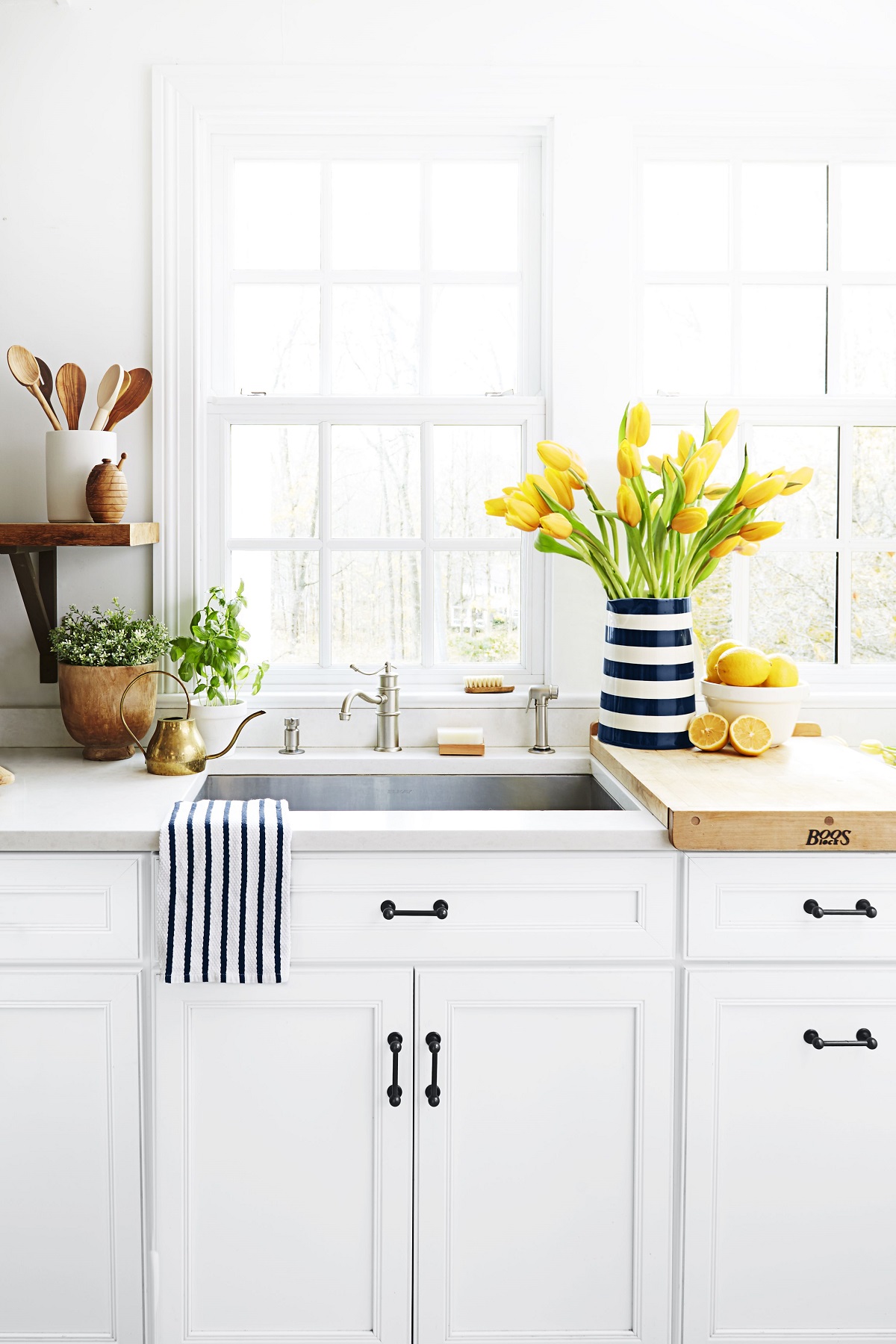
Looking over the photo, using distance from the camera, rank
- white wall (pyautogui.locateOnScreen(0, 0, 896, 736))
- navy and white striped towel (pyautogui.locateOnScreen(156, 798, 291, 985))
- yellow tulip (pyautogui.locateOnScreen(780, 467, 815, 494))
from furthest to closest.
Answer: white wall (pyautogui.locateOnScreen(0, 0, 896, 736))
yellow tulip (pyautogui.locateOnScreen(780, 467, 815, 494))
navy and white striped towel (pyautogui.locateOnScreen(156, 798, 291, 985))

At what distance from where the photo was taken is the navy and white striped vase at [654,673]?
222 cm

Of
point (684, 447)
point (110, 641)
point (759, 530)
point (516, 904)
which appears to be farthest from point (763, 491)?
point (110, 641)

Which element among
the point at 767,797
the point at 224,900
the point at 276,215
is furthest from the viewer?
the point at 276,215

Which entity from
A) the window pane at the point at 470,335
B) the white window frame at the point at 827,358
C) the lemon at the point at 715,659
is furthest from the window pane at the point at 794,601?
the window pane at the point at 470,335

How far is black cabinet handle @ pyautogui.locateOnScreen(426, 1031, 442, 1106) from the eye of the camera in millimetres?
1787

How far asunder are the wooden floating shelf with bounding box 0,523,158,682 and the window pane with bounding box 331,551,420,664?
1.43 feet

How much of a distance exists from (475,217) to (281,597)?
973mm

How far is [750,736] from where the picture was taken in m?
2.17

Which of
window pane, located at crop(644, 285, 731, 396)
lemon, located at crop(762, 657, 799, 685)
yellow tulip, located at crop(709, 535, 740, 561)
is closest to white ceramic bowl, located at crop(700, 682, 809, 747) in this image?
lemon, located at crop(762, 657, 799, 685)

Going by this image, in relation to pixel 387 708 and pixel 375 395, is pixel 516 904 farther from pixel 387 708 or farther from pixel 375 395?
pixel 375 395

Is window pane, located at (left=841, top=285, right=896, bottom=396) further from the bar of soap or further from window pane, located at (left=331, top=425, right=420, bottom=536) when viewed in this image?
the bar of soap

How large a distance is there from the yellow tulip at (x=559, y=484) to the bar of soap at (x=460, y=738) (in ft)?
1.74

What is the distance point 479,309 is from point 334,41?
0.63m

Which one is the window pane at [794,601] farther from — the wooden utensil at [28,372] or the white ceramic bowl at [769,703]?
the wooden utensil at [28,372]
